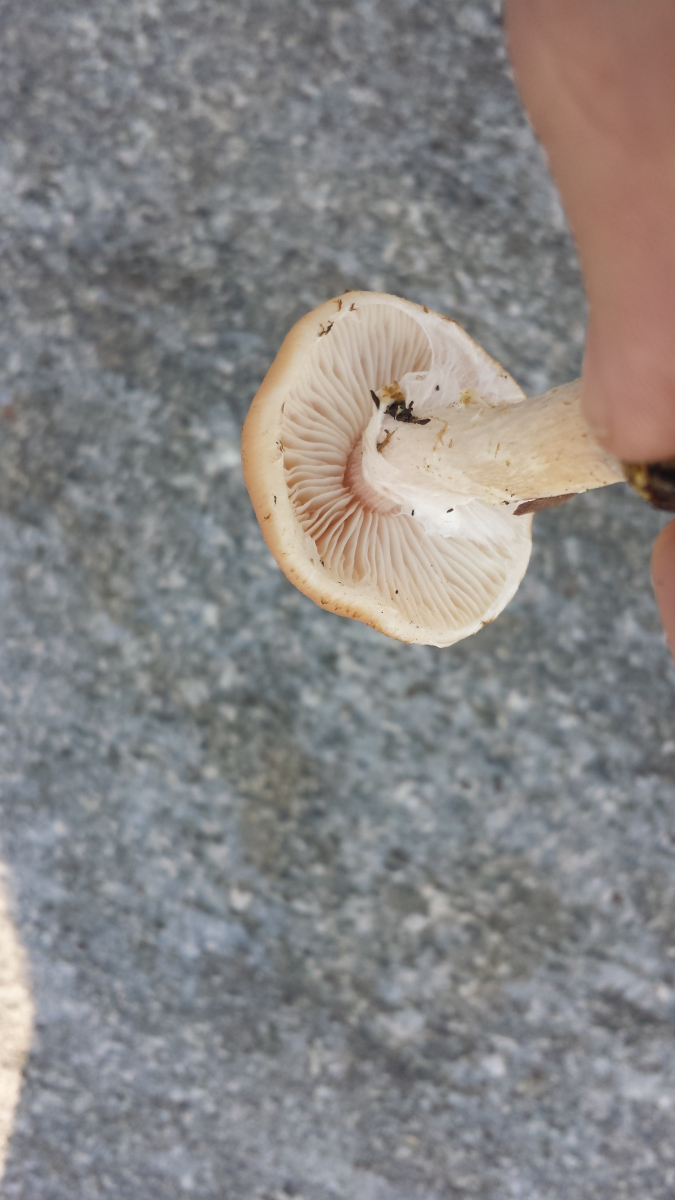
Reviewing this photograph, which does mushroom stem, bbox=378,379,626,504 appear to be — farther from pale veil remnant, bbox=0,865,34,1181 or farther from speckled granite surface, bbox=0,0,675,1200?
pale veil remnant, bbox=0,865,34,1181

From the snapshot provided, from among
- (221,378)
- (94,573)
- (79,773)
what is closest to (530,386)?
(221,378)

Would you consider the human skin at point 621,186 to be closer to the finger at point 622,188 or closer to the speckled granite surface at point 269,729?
the finger at point 622,188

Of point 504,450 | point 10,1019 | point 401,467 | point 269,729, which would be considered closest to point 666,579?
point 504,450

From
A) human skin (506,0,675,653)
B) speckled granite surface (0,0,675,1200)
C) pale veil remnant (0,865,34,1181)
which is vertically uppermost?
human skin (506,0,675,653)

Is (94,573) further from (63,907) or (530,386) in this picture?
(530,386)

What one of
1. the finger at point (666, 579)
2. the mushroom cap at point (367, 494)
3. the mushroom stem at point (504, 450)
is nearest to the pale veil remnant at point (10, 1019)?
the mushroom cap at point (367, 494)

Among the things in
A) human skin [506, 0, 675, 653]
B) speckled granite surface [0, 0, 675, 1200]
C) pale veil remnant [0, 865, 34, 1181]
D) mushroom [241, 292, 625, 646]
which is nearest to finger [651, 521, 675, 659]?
mushroom [241, 292, 625, 646]

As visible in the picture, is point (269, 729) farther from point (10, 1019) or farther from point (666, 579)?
point (666, 579)
